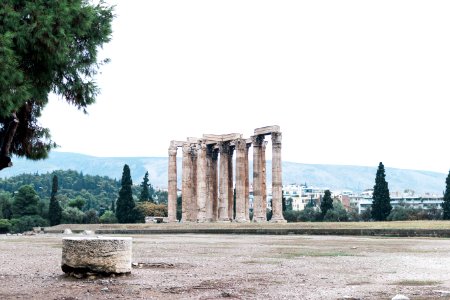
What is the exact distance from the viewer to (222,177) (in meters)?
59.0

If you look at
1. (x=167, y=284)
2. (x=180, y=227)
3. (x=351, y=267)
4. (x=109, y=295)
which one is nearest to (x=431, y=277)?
(x=351, y=267)

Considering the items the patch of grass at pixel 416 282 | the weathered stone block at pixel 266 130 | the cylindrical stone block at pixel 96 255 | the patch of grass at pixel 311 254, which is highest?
the weathered stone block at pixel 266 130

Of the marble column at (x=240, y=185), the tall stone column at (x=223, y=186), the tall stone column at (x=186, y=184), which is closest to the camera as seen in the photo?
the marble column at (x=240, y=185)

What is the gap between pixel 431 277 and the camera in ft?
46.2

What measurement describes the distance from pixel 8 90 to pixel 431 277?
32.0 ft

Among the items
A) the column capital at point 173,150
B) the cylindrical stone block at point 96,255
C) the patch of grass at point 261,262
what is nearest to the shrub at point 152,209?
the column capital at point 173,150

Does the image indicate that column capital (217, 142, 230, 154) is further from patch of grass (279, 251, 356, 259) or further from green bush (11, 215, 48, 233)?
patch of grass (279, 251, 356, 259)

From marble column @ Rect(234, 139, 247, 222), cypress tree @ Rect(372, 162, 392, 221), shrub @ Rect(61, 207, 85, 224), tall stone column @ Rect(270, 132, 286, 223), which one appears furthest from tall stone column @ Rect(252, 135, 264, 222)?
shrub @ Rect(61, 207, 85, 224)

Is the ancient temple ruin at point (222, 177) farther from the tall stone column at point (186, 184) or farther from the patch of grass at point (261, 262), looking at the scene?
the patch of grass at point (261, 262)

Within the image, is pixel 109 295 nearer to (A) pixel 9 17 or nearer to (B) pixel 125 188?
(A) pixel 9 17

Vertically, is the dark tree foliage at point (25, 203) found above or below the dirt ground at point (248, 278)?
above

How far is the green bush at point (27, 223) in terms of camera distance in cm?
8038

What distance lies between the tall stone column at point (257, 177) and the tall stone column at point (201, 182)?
17.4 feet

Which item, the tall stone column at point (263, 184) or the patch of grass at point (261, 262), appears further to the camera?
the tall stone column at point (263, 184)
